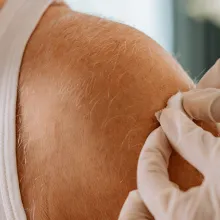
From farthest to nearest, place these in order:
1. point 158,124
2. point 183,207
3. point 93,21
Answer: point 93,21, point 158,124, point 183,207

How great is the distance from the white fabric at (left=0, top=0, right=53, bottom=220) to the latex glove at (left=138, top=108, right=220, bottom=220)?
0.58ft

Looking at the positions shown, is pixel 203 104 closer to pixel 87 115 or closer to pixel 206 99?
pixel 206 99

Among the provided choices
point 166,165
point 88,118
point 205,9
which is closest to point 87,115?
point 88,118

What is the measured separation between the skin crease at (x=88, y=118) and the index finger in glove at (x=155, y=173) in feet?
0.08

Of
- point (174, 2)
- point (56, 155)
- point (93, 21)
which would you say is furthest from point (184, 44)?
point (56, 155)

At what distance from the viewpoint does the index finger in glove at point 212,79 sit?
1.64ft

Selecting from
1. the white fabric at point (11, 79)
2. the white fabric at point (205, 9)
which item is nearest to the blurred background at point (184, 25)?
the white fabric at point (205, 9)

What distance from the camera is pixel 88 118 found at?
0.53 m

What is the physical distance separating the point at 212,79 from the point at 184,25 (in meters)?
1.70

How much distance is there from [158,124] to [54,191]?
15 centimetres

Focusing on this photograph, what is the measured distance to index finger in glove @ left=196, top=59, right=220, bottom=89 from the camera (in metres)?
0.50

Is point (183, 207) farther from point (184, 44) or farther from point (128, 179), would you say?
point (184, 44)

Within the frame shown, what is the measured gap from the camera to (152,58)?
1.89 feet

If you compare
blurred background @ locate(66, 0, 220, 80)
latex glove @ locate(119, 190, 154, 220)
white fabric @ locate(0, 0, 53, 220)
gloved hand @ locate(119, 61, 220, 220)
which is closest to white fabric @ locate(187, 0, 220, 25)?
blurred background @ locate(66, 0, 220, 80)
